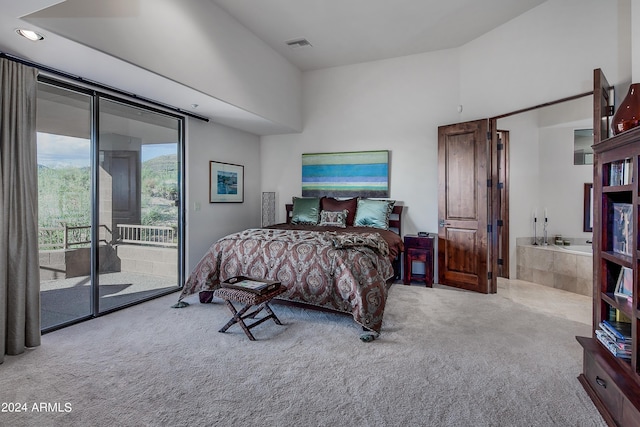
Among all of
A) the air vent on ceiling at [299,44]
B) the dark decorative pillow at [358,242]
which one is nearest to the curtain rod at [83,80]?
the air vent on ceiling at [299,44]

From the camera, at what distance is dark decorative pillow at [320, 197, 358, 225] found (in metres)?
5.06

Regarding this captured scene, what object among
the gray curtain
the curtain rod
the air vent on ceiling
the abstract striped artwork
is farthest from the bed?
the air vent on ceiling

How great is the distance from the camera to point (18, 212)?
2.55 meters

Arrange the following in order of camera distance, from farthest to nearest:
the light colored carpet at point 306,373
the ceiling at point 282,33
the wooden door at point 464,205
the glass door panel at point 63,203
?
the wooden door at point 464,205 < the glass door panel at point 63,203 < the ceiling at point 282,33 < the light colored carpet at point 306,373

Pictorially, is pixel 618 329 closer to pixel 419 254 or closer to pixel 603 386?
pixel 603 386

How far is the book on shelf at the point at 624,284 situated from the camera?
190 centimetres

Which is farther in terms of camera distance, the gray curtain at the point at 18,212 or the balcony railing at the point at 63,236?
the balcony railing at the point at 63,236

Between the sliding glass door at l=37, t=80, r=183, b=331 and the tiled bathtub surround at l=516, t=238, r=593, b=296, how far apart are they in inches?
203

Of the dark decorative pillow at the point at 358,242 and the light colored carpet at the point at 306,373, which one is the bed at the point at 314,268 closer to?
the dark decorative pillow at the point at 358,242

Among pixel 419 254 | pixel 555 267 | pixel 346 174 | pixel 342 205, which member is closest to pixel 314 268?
pixel 419 254

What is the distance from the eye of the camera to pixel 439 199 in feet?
15.4

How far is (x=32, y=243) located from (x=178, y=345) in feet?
4.79

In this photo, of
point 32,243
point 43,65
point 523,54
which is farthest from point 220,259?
point 523,54

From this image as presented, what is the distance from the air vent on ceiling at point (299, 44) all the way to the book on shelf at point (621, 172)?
13.1ft
